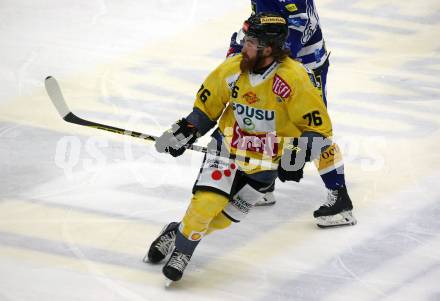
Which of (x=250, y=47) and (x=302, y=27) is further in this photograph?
(x=302, y=27)

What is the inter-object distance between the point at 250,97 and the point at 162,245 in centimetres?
93

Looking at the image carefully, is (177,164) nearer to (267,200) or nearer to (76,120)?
(267,200)

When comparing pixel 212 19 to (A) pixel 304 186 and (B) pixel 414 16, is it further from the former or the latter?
(A) pixel 304 186

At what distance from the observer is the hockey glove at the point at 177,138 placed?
448cm

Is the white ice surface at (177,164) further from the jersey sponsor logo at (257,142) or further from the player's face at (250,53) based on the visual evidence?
the player's face at (250,53)

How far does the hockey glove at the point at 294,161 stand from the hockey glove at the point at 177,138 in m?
0.53

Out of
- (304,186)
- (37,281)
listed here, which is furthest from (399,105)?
(37,281)

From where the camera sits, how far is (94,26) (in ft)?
26.5

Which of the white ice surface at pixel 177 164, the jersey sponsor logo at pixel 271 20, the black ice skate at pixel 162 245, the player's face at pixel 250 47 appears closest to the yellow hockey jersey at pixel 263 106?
the player's face at pixel 250 47

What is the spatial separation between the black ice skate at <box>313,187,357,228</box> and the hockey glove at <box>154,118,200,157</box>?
1.02m

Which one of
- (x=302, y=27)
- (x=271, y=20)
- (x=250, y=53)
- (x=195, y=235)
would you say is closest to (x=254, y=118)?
(x=250, y=53)

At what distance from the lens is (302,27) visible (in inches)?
194

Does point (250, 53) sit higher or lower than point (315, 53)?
higher

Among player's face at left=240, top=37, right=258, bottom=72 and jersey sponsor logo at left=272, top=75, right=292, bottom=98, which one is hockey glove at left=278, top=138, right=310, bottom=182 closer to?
jersey sponsor logo at left=272, top=75, right=292, bottom=98
